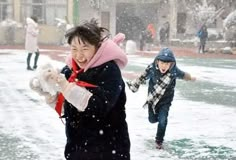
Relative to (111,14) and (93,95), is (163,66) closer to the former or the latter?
(93,95)

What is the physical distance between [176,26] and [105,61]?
38055 mm

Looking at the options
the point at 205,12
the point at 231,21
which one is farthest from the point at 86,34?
the point at 205,12

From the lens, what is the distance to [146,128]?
722cm

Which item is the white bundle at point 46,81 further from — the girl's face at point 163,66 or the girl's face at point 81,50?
the girl's face at point 163,66

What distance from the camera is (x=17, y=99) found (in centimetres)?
966

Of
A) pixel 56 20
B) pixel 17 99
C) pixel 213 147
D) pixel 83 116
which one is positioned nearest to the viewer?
pixel 83 116

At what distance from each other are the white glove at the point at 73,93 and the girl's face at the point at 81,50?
0.16m

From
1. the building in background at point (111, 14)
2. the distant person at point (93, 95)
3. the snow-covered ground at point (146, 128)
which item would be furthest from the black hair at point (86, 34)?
the building in background at point (111, 14)

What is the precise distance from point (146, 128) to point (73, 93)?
469cm

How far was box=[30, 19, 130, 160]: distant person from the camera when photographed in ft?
8.66

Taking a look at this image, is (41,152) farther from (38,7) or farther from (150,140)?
(38,7)

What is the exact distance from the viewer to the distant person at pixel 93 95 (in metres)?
2.64

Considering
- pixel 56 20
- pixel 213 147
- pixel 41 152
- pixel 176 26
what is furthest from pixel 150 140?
pixel 176 26

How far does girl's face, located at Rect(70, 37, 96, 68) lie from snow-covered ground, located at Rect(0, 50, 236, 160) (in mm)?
2952
